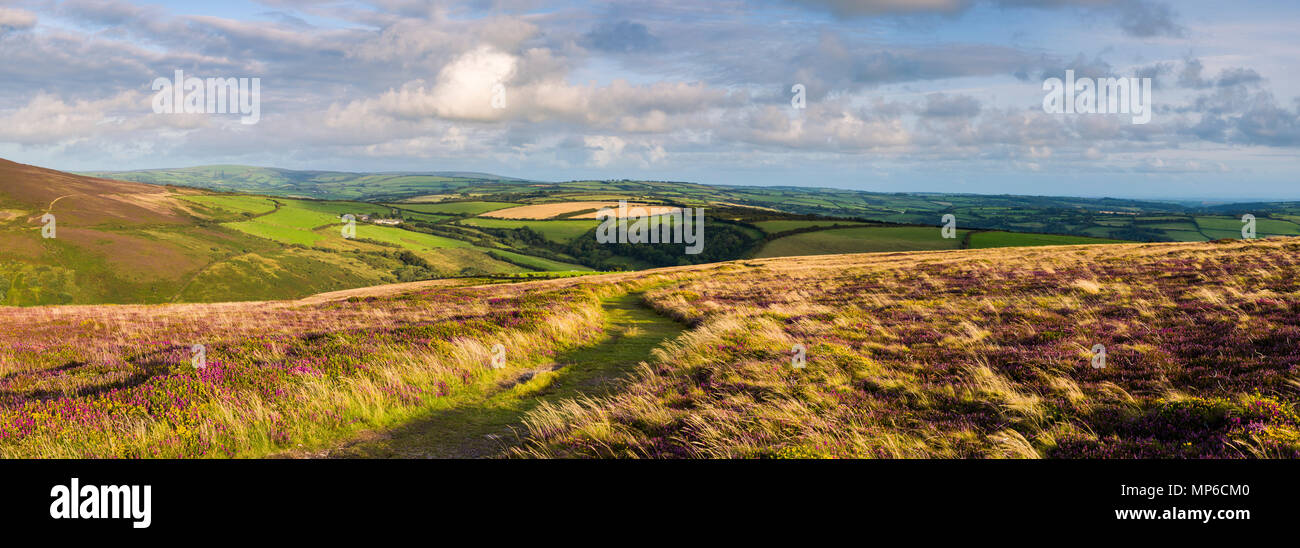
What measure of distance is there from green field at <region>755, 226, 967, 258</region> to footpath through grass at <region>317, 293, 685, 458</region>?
118926 millimetres

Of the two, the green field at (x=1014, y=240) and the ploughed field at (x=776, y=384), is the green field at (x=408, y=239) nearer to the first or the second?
the green field at (x=1014, y=240)

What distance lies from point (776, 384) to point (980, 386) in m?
3.26

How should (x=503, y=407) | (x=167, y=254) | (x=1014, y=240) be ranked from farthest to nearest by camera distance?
1. (x=167, y=254)
2. (x=1014, y=240)
3. (x=503, y=407)

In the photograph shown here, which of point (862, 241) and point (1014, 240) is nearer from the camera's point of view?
point (1014, 240)

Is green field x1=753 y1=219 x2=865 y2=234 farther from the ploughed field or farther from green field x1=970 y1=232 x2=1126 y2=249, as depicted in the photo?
the ploughed field

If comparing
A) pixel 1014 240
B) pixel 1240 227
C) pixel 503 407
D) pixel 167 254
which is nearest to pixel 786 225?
pixel 1014 240

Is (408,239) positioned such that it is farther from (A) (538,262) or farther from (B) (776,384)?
(B) (776,384)

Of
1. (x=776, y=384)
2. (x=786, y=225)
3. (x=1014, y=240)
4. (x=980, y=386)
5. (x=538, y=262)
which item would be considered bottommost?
(x=538, y=262)

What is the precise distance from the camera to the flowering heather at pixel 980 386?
250 inches

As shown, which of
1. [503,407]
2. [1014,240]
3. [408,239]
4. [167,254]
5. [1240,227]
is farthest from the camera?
[408,239]

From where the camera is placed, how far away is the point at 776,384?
958cm

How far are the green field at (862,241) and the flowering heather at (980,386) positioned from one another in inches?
4409
